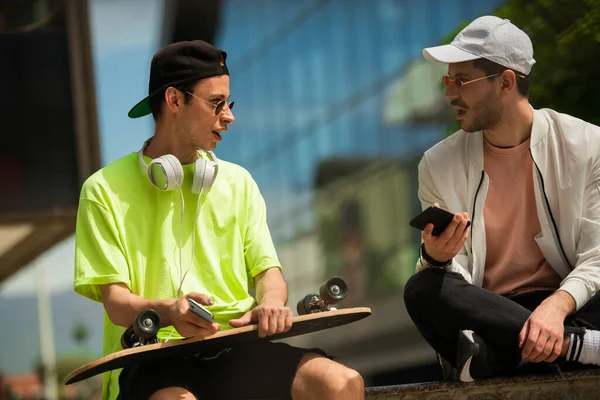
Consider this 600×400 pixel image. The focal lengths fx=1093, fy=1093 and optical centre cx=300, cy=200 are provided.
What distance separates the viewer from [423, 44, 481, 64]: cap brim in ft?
14.5

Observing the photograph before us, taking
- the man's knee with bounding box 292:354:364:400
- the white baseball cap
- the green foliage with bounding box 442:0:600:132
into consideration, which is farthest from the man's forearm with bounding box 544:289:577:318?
the green foliage with bounding box 442:0:600:132

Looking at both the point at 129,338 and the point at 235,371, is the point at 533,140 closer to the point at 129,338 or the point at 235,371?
the point at 235,371

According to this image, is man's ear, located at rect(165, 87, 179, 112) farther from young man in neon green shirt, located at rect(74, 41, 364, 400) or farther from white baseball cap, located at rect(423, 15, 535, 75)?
white baseball cap, located at rect(423, 15, 535, 75)

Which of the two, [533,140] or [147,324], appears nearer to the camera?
[147,324]

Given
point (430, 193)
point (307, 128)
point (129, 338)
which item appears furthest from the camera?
point (307, 128)

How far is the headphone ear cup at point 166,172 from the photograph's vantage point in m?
3.95

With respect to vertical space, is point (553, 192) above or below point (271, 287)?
above

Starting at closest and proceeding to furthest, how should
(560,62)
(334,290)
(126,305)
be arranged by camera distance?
(126,305) → (334,290) → (560,62)

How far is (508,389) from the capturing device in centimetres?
434

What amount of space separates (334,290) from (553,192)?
3.64ft

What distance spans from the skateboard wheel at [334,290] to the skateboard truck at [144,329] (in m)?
0.63

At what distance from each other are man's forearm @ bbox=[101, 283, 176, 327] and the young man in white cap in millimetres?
1078

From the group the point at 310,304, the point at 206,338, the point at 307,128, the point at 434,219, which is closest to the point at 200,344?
the point at 206,338

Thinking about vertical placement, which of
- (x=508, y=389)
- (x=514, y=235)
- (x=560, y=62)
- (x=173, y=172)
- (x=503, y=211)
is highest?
(x=560, y=62)
